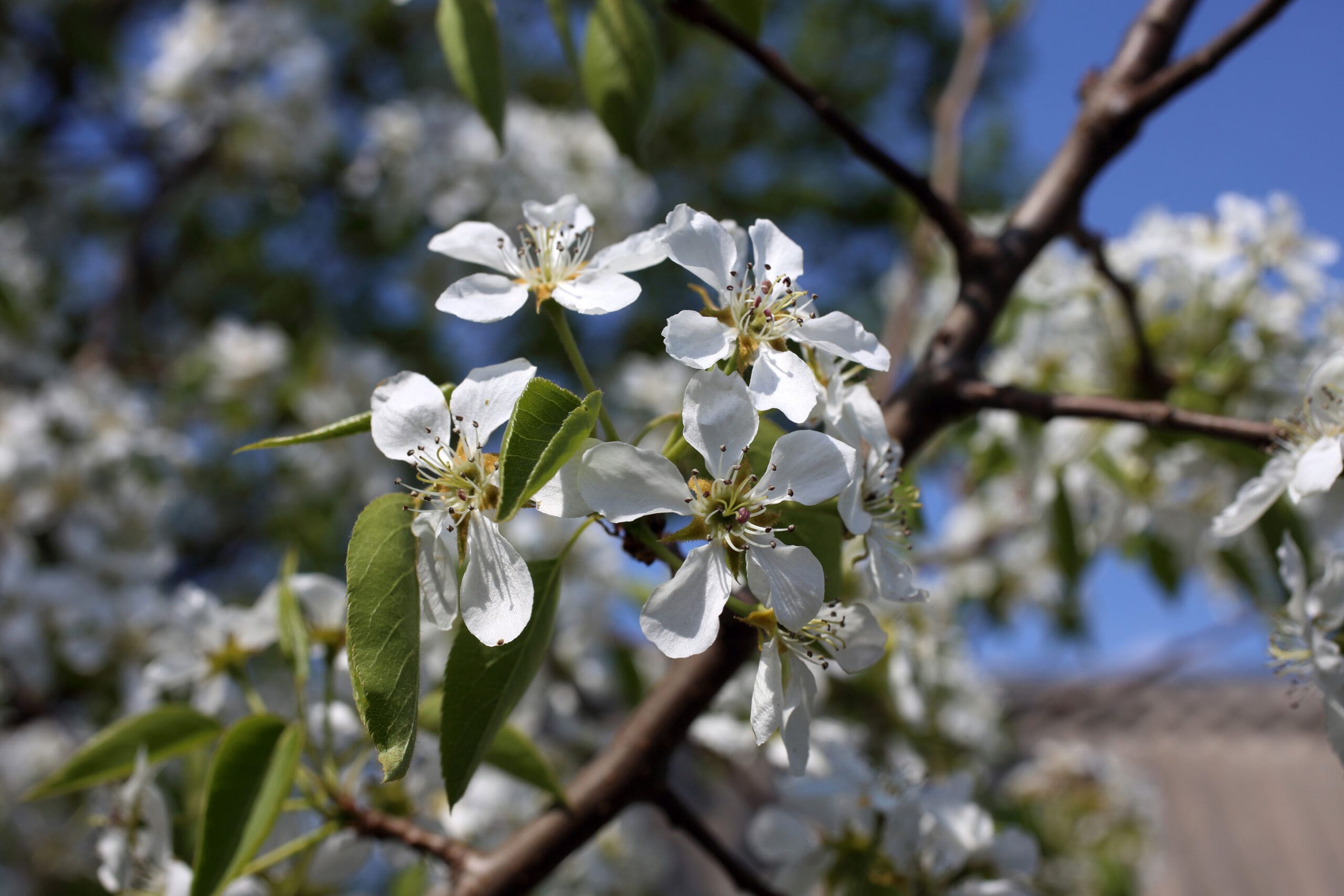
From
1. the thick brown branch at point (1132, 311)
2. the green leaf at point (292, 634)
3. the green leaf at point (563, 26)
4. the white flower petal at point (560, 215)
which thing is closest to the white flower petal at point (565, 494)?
the white flower petal at point (560, 215)

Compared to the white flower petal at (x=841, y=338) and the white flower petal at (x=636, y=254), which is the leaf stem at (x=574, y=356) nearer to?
the white flower petal at (x=636, y=254)

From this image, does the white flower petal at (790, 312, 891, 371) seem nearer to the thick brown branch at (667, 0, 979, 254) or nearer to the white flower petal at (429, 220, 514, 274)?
the white flower petal at (429, 220, 514, 274)

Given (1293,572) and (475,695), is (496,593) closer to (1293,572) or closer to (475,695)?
(475,695)

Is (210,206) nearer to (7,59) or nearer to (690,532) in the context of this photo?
(7,59)

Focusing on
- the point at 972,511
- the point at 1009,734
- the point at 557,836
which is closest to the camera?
the point at 557,836

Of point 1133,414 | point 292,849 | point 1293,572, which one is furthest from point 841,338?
point 292,849

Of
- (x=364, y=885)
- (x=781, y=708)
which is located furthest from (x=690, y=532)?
(x=364, y=885)
